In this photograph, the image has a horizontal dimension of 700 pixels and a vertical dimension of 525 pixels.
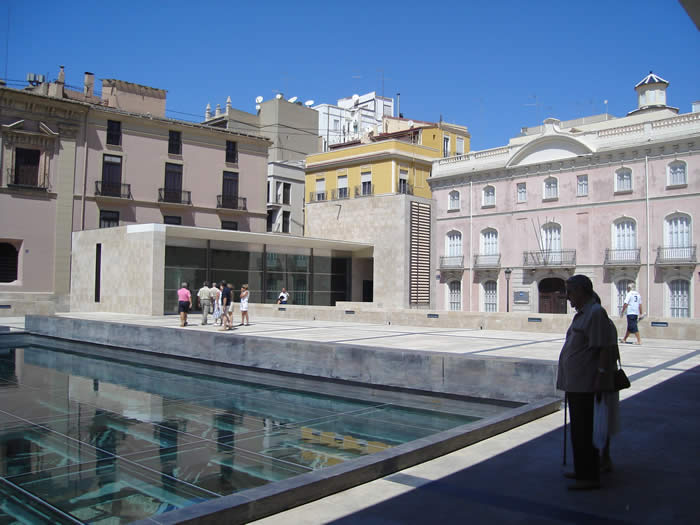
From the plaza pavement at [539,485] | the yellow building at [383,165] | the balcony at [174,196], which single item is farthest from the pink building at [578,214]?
the plaza pavement at [539,485]

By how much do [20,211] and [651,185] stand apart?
119 ft

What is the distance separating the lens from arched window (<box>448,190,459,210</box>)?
4478cm

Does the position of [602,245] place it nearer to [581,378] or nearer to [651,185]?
[651,185]

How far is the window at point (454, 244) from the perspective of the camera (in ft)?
145

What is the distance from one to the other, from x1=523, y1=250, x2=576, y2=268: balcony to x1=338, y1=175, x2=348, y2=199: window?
15.9 meters

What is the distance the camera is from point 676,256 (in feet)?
113

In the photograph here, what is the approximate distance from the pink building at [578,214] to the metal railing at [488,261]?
7cm

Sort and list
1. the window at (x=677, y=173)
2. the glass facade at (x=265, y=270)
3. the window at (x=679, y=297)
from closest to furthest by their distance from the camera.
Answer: the glass facade at (x=265, y=270), the window at (x=679, y=297), the window at (x=677, y=173)

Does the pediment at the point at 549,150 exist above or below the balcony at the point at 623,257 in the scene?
above

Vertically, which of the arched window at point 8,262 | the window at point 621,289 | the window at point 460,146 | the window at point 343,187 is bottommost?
the window at point 621,289

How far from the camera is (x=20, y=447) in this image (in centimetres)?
800

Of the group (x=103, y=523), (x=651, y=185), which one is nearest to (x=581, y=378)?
(x=103, y=523)

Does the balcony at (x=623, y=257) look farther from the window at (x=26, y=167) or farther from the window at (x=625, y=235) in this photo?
the window at (x=26, y=167)

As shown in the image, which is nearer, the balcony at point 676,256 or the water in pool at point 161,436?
the water in pool at point 161,436
